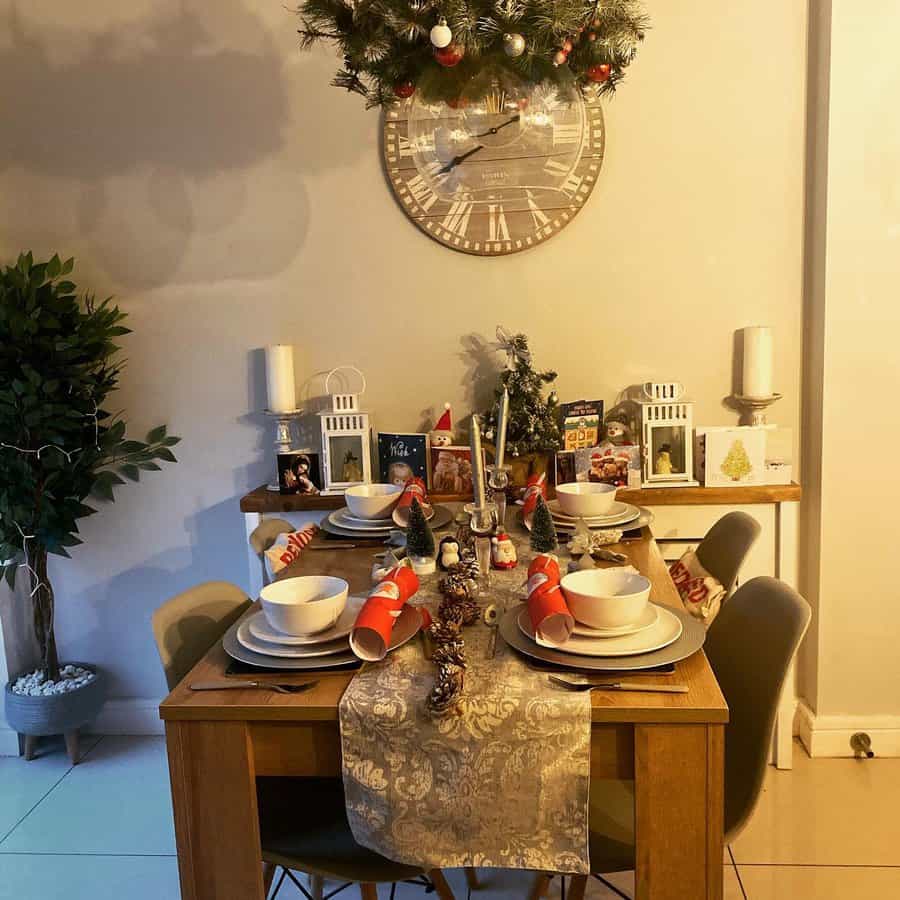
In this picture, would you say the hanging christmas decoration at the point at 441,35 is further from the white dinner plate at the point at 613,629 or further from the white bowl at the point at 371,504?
the white bowl at the point at 371,504

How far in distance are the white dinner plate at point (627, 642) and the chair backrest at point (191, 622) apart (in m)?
0.73

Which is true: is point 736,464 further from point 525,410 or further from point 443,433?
point 443,433

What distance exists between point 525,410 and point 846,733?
139cm

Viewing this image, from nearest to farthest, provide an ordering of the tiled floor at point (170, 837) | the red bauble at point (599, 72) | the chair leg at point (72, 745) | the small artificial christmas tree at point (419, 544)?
the red bauble at point (599, 72)
the small artificial christmas tree at point (419, 544)
the tiled floor at point (170, 837)
the chair leg at point (72, 745)

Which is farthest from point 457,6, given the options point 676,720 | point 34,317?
point 34,317

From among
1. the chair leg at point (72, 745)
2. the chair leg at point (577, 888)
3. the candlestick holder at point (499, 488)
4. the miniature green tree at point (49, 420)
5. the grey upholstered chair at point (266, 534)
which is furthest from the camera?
the chair leg at point (72, 745)

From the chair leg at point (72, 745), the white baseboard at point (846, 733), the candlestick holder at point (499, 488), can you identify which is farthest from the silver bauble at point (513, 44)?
the chair leg at point (72, 745)

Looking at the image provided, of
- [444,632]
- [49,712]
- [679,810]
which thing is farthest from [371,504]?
[49,712]

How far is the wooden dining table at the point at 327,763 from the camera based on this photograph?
1297 mm

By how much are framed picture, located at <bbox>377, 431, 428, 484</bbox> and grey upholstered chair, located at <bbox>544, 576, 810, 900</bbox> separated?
44.5 inches

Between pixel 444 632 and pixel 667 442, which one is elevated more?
pixel 667 442

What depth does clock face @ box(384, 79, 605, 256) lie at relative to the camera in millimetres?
2635

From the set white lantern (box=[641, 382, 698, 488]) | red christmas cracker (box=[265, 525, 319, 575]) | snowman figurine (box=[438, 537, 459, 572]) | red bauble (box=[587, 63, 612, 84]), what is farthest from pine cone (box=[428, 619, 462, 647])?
white lantern (box=[641, 382, 698, 488])

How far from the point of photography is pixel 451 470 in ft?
8.68
